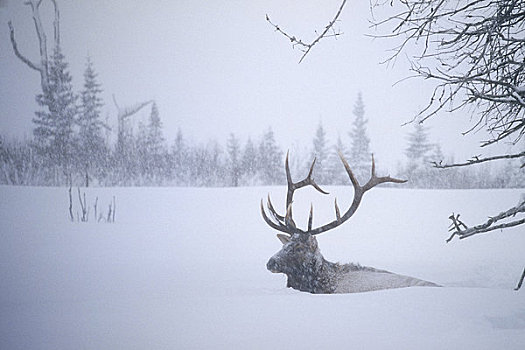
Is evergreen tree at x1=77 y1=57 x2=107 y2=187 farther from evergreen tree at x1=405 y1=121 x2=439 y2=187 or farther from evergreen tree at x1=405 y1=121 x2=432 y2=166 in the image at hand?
evergreen tree at x1=405 y1=121 x2=432 y2=166

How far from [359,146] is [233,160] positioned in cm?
575

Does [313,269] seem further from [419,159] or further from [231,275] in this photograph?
[419,159]

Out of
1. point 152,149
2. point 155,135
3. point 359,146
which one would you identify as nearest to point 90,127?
point 152,149

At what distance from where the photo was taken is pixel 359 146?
→ 17.2m

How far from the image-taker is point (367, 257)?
727 cm

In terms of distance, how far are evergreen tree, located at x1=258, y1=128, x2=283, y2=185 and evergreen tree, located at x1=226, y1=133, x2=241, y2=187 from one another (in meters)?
0.99

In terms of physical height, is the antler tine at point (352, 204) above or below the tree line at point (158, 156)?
below

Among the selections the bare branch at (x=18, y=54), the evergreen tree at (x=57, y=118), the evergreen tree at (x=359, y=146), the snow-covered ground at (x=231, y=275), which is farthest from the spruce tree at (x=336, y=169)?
the bare branch at (x=18, y=54)

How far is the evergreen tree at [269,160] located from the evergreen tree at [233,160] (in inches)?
39.1

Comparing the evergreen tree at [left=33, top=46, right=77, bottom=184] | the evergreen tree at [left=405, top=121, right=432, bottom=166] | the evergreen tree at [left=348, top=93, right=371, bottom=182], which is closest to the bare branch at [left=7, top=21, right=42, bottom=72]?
the evergreen tree at [left=33, top=46, right=77, bottom=184]

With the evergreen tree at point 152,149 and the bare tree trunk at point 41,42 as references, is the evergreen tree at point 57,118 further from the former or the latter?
the evergreen tree at point 152,149

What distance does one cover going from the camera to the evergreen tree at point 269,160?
52.4ft

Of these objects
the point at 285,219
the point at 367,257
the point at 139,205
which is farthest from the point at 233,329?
the point at 139,205

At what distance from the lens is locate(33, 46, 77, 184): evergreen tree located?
46.2ft
